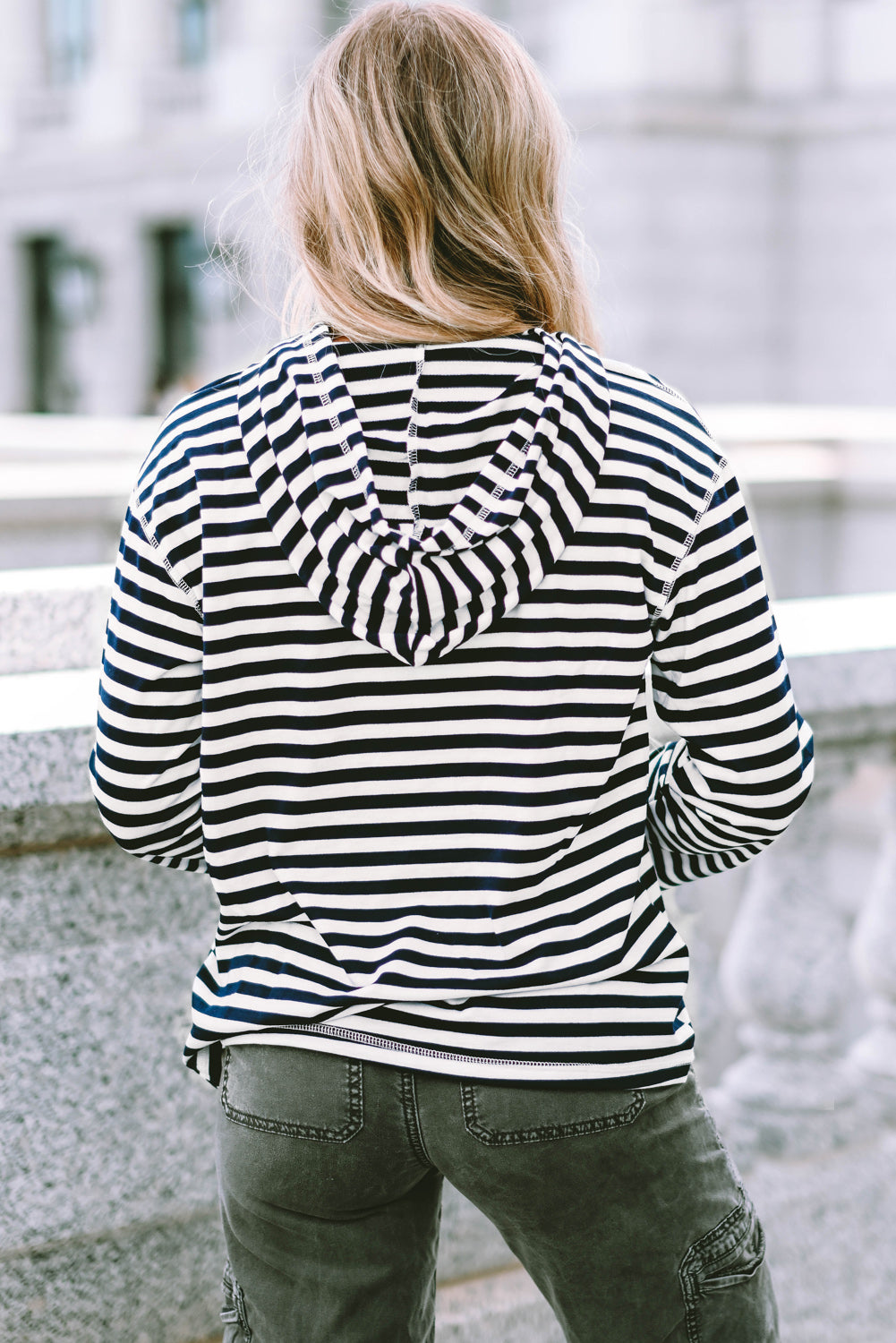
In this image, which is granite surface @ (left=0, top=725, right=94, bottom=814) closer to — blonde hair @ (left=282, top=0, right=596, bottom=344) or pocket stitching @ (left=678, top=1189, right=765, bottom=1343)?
blonde hair @ (left=282, top=0, right=596, bottom=344)

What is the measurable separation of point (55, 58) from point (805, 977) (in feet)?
73.0

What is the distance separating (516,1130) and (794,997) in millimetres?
1559

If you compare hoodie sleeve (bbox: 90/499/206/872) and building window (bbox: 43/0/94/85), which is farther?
building window (bbox: 43/0/94/85)

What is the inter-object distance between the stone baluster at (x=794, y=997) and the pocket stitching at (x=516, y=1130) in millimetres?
1464

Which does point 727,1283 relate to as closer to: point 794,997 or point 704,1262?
point 704,1262

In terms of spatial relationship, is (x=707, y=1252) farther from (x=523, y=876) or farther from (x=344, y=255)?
(x=344, y=255)

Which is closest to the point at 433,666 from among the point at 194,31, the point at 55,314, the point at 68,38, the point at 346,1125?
the point at 346,1125

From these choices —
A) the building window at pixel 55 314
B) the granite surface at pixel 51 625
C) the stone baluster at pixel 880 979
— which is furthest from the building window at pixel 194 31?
the stone baluster at pixel 880 979

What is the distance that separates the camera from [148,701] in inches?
53.6

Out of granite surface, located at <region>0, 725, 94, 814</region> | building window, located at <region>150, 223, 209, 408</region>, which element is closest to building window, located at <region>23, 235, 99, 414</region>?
building window, located at <region>150, 223, 209, 408</region>

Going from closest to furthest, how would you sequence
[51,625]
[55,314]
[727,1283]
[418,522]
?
[418,522] < [727,1283] < [51,625] < [55,314]

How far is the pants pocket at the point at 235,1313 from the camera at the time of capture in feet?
4.69

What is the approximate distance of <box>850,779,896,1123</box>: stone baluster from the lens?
111 inches

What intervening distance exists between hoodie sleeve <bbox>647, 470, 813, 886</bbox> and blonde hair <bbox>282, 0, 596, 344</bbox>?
277mm
